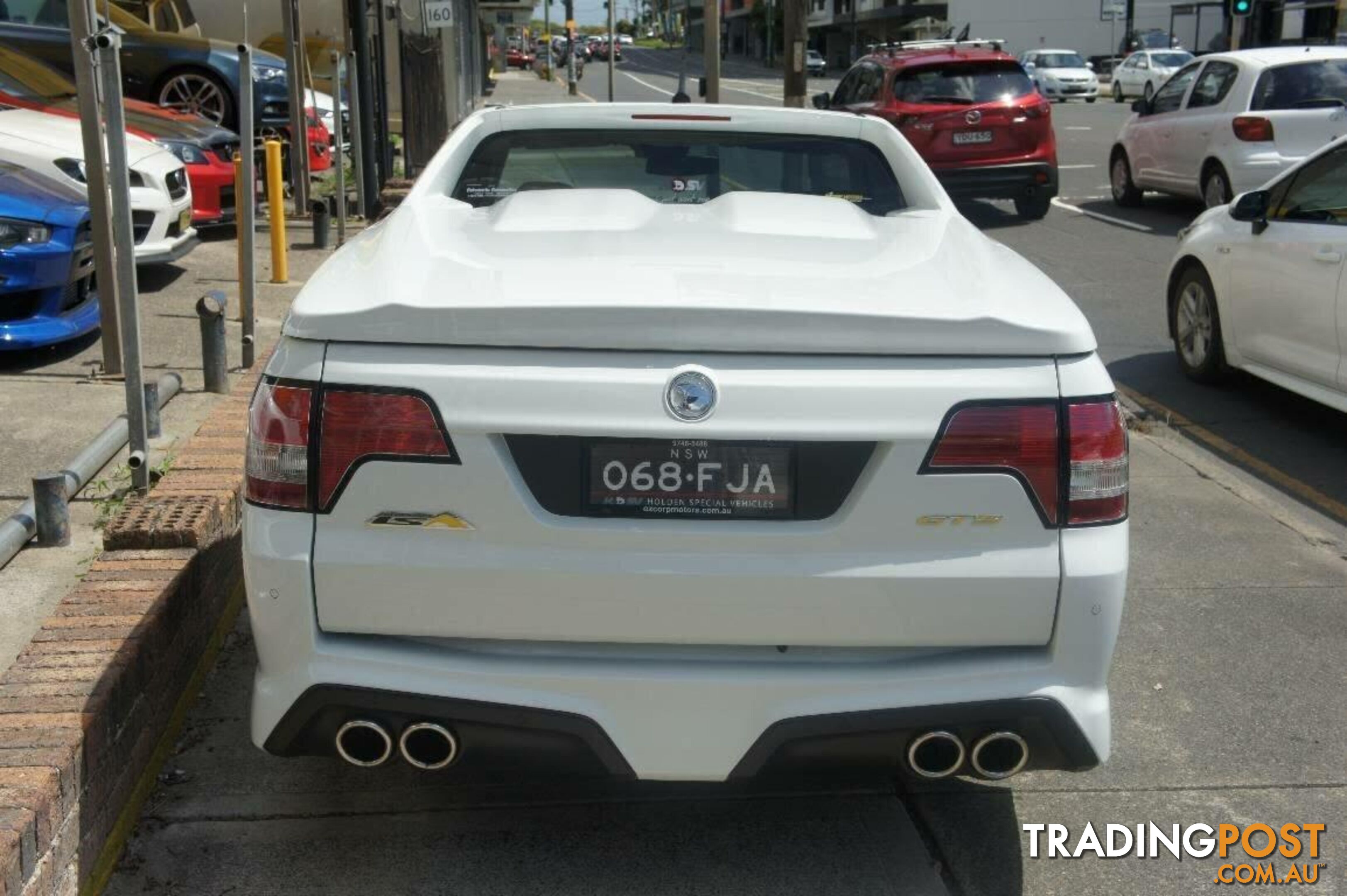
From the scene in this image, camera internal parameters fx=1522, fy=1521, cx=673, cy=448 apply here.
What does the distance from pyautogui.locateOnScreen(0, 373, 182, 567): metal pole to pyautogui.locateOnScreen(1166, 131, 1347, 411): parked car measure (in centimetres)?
529

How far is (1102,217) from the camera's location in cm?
1667

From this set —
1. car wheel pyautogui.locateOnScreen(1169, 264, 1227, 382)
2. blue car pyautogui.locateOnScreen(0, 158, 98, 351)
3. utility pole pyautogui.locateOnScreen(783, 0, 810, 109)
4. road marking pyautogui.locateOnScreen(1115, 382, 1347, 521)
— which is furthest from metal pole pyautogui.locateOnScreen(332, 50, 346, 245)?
utility pole pyautogui.locateOnScreen(783, 0, 810, 109)

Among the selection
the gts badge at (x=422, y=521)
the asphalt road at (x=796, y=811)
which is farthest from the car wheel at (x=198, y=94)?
the gts badge at (x=422, y=521)

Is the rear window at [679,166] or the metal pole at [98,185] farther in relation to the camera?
the metal pole at [98,185]

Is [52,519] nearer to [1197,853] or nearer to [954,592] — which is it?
[954,592]

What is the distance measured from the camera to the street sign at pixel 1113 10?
6550 cm

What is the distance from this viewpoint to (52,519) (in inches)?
194

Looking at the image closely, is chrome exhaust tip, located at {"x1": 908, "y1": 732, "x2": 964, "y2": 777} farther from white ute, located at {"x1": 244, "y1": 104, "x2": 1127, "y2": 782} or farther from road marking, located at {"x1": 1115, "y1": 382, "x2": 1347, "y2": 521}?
road marking, located at {"x1": 1115, "y1": 382, "x2": 1347, "y2": 521}

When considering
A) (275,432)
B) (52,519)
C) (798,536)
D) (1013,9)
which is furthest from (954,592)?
(1013,9)

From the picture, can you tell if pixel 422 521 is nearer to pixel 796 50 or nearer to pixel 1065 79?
pixel 796 50

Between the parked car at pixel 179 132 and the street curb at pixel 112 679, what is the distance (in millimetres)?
6636

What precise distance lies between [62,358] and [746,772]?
18.6 feet

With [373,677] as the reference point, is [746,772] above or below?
below

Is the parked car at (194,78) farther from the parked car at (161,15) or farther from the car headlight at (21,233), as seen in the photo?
the car headlight at (21,233)
